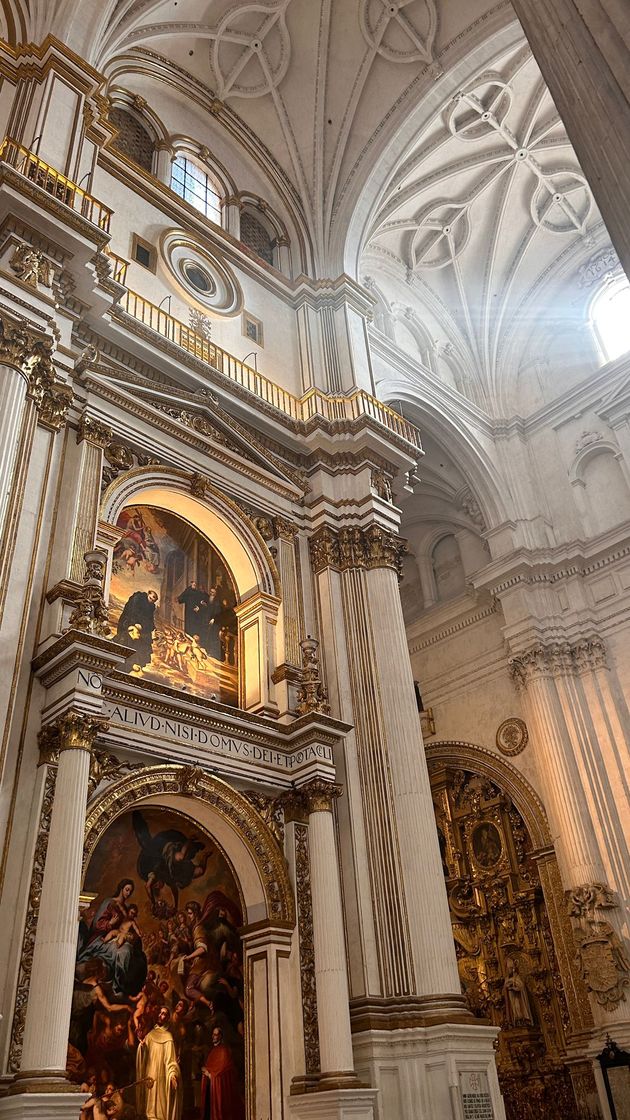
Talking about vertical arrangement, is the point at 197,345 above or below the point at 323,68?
below

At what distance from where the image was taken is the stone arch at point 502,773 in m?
17.0

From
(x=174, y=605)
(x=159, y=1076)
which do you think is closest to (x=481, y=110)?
(x=174, y=605)

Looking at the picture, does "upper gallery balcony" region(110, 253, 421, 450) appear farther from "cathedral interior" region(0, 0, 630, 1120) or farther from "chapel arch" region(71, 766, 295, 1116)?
"chapel arch" region(71, 766, 295, 1116)

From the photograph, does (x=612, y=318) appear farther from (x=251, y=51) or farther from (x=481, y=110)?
(x=251, y=51)

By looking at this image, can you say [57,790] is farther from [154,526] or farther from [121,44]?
[121,44]

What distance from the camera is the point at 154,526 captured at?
1210 cm

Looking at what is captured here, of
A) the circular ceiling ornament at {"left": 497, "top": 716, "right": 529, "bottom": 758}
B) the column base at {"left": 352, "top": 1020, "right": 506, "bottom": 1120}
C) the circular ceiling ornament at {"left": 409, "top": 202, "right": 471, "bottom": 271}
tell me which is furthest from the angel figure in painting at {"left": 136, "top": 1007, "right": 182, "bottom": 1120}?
the circular ceiling ornament at {"left": 409, "top": 202, "right": 471, "bottom": 271}

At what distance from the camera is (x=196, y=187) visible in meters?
17.0

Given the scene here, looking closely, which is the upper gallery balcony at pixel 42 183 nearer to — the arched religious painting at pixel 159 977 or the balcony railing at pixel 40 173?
the balcony railing at pixel 40 173

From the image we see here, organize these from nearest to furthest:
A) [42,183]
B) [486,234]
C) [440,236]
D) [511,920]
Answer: [42,183] < [511,920] < [440,236] < [486,234]

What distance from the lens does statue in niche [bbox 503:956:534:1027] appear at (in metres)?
15.8

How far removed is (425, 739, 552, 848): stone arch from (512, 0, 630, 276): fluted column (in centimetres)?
1400

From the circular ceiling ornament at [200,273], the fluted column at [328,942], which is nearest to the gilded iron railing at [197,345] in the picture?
the circular ceiling ornament at [200,273]

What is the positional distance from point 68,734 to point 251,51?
1499cm
